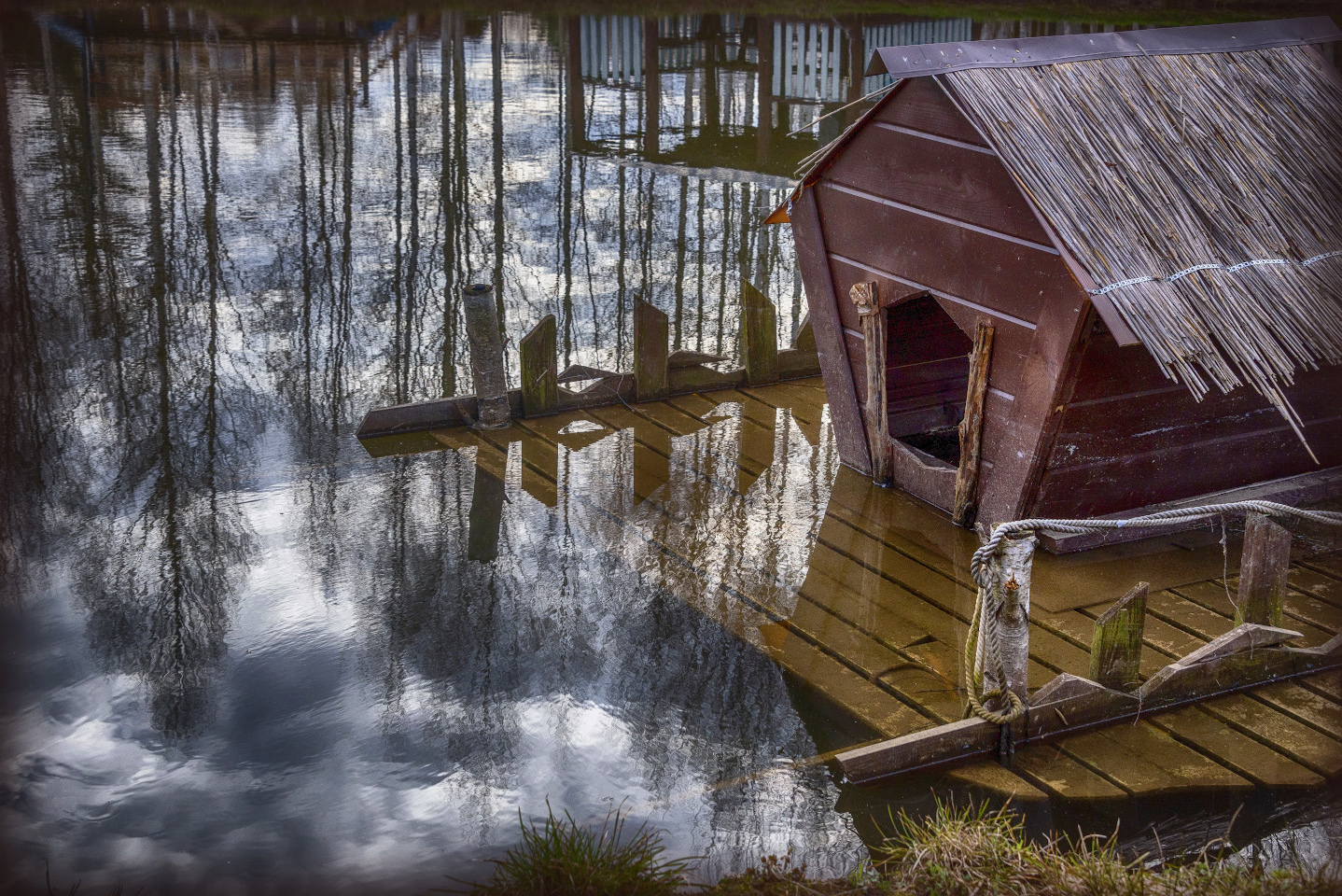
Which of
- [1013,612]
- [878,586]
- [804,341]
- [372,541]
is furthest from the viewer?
[804,341]

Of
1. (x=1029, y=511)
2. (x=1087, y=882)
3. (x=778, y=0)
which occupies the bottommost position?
(x=1087, y=882)

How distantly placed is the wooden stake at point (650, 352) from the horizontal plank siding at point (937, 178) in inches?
60.9

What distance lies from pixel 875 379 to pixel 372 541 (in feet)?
9.05

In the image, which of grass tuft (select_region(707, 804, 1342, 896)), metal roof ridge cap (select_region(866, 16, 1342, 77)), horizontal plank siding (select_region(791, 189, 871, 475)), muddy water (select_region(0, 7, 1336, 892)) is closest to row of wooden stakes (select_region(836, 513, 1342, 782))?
muddy water (select_region(0, 7, 1336, 892))

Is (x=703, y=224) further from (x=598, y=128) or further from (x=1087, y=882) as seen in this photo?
(x=1087, y=882)

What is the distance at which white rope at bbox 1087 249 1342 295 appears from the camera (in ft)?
16.9

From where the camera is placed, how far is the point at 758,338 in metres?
8.10

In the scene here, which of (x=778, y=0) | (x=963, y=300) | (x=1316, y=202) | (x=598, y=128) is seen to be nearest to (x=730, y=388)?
(x=963, y=300)

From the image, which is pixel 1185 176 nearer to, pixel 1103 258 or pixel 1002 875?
pixel 1103 258

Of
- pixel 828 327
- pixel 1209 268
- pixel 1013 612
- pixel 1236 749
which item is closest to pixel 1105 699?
pixel 1236 749

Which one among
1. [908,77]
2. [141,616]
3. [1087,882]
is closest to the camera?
[1087,882]

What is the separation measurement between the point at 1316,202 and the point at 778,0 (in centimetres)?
1492

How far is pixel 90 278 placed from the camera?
9648 mm

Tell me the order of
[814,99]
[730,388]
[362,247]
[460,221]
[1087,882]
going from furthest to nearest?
1. [814,99]
2. [460,221]
3. [362,247]
4. [730,388]
5. [1087,882]
